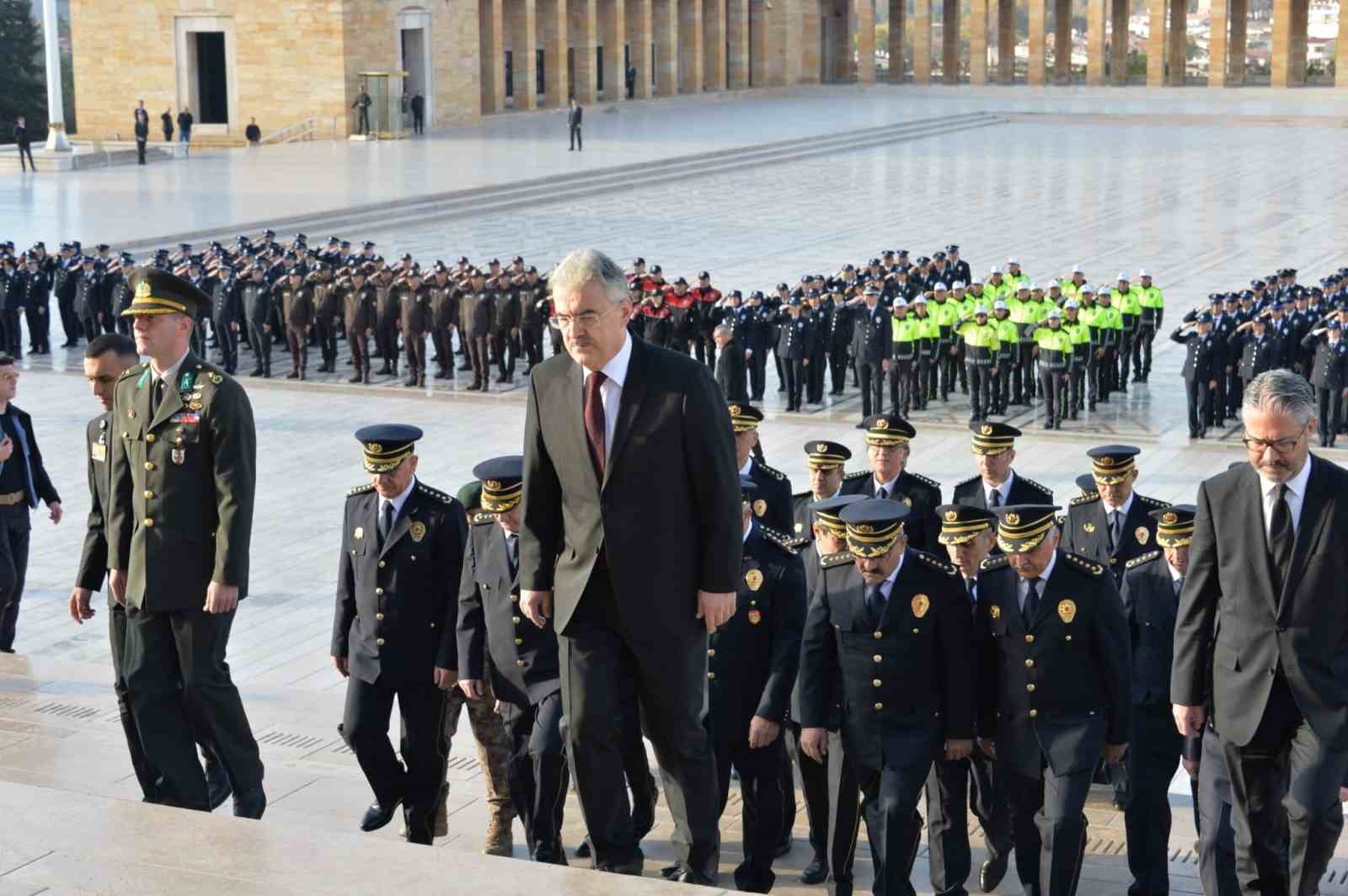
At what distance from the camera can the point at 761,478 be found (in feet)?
26.8

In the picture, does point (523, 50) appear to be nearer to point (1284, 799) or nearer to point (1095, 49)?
point (1095, 49)

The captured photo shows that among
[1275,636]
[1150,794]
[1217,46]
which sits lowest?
[1150,794]

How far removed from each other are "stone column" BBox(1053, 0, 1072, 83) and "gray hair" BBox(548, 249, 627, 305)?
214 ft

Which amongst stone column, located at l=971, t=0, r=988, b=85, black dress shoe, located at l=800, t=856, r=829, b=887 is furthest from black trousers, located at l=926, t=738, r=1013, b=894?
stone column, located at l=971, t=0, r=988, b=85

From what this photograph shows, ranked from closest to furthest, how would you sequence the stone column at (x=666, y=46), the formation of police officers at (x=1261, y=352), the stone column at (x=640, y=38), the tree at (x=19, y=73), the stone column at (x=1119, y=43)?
the formation of police officers at (x=1261, y=352)
the tree at (x=19, y=73)
the stone column at (x=640, y=38)
the stone column at (x=666, y=46)
the stone column at (x=1119, y=43)

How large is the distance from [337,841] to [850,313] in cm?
1424

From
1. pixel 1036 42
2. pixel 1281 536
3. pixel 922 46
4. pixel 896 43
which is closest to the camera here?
pixel 1281 536

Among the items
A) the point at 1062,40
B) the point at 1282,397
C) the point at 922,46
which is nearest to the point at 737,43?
the point at 922,46

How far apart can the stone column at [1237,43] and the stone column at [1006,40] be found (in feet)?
24.9

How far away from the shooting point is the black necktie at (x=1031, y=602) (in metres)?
5.83

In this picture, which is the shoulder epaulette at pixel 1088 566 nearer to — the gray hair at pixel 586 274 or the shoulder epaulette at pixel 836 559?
the shoulder epaulette at pixel 836 559

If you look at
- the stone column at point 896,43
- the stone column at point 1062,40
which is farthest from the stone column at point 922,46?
the stone column at point 1062,40

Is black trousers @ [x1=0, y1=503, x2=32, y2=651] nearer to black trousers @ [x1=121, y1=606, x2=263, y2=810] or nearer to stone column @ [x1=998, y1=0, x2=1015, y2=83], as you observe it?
black trousers @ [x1=121, y1=606, x2=263, y2=810]

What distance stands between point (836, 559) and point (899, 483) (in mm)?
2090
